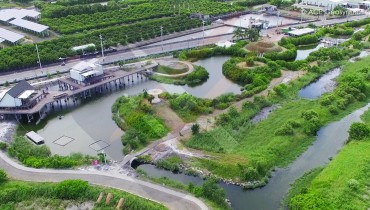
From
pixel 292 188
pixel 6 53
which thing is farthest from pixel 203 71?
pixel 6 53

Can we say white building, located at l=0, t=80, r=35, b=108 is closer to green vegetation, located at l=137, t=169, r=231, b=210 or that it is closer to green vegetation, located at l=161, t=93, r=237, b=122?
green vegetation, located at l=161, t=93, r=237, b=122

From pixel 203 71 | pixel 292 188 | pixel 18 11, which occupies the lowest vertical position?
pixel 292 188

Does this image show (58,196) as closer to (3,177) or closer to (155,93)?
(3,177)

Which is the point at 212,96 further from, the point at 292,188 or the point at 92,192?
the point at 92,192

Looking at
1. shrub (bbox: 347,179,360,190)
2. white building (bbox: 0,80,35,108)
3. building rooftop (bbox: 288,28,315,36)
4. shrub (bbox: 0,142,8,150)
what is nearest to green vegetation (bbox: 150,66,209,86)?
white building (bbox: 0,80,35,108)

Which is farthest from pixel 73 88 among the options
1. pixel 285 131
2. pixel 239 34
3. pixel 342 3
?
pixel 342 3

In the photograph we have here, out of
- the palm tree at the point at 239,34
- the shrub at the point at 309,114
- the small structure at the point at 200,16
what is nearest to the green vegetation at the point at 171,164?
the shrub at the point at 309,114
